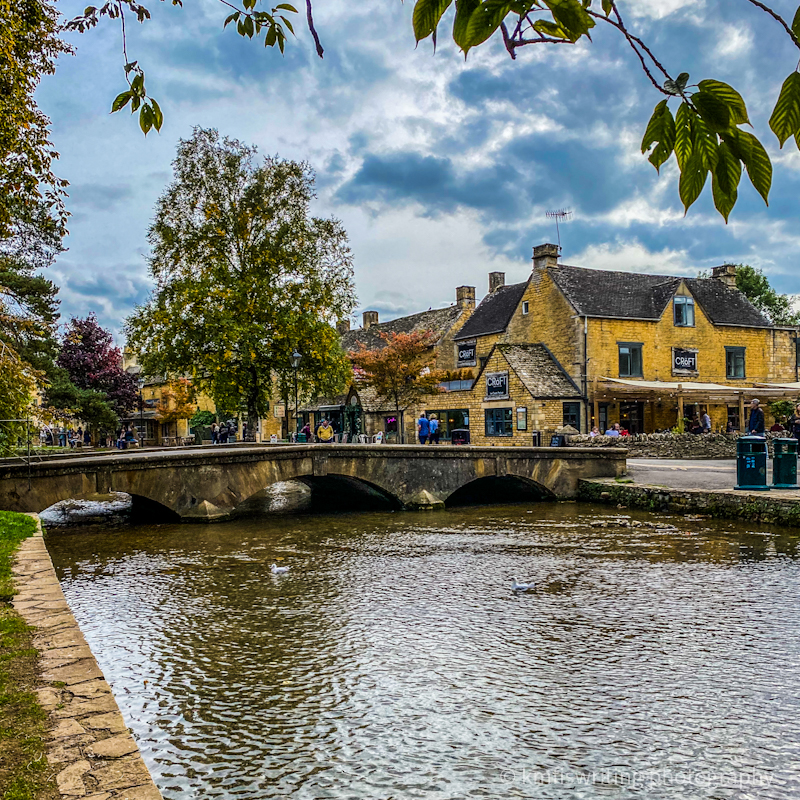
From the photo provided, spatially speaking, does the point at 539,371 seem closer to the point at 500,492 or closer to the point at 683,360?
the point at 683,360

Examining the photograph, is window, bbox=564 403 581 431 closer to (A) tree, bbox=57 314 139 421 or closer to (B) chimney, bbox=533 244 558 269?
(B) chimney, bbox=533 244 558 269

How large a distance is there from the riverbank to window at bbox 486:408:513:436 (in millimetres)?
12672

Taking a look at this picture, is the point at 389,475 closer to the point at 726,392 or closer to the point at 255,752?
the point at 255,752

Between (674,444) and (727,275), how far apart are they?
18360 millimetres

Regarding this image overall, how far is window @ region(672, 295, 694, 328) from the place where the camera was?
3797 cm

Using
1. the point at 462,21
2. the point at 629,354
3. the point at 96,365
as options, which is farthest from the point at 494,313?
the point at 462,21

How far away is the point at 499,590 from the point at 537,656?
2.87 meters

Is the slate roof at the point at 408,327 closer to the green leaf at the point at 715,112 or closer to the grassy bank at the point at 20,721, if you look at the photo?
the grassy bank at the point at 20,721

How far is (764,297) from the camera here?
58062mm

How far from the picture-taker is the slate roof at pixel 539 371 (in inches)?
1332

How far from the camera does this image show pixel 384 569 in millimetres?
12258

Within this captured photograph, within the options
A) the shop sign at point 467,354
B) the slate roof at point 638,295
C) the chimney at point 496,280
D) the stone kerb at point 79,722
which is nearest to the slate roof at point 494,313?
the shop sign at point 467,354

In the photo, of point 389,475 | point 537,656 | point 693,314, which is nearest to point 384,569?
point 537,656

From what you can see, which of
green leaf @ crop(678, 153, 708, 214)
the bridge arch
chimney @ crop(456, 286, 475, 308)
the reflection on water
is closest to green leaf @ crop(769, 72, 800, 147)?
green leaf @ crop(678, 153, 708, 214)
